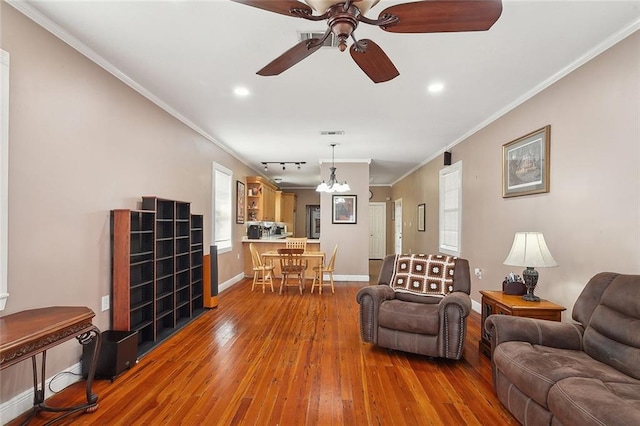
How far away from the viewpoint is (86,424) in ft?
6.73

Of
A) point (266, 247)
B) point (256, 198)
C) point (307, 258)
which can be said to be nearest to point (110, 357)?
point (307, 258)

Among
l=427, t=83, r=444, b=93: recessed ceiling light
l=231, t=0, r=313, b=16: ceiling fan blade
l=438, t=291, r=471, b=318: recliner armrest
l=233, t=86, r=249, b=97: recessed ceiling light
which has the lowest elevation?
l=438, t=291, r=471, b=318: recliner armrest

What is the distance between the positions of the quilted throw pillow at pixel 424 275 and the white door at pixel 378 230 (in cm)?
764

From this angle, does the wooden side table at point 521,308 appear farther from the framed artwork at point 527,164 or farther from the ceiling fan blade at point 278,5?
the ceiling fan blade at point 278,5

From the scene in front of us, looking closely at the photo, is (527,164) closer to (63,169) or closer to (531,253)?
(531,253)

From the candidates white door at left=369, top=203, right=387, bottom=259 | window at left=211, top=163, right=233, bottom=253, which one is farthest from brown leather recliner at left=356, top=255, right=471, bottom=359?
white door at left=369, top=203, right=387, bottom=259

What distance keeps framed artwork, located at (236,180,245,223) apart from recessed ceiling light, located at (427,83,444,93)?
4565mm

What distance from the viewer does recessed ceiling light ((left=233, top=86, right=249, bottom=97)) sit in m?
3.31

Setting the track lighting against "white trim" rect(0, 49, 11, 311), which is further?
the track lighting

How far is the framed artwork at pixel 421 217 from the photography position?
23.7 ft

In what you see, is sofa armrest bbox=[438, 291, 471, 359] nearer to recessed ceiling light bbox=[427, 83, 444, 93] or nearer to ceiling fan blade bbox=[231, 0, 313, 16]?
recessed ceiling light bbox=[427, 83, 444, 93]

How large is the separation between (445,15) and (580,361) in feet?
6.79

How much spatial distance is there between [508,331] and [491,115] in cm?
284

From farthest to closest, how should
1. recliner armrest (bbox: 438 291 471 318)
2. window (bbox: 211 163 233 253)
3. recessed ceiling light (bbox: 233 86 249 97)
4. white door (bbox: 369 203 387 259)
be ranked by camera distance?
1. white door (bbox: 369 203 387 259)
2. window (bbox: 211 163 233 253)
3. recessed ceiling light (bbox: 233 86 249 97)
4. recliner armrest (bbox: 438 291 471 318)
